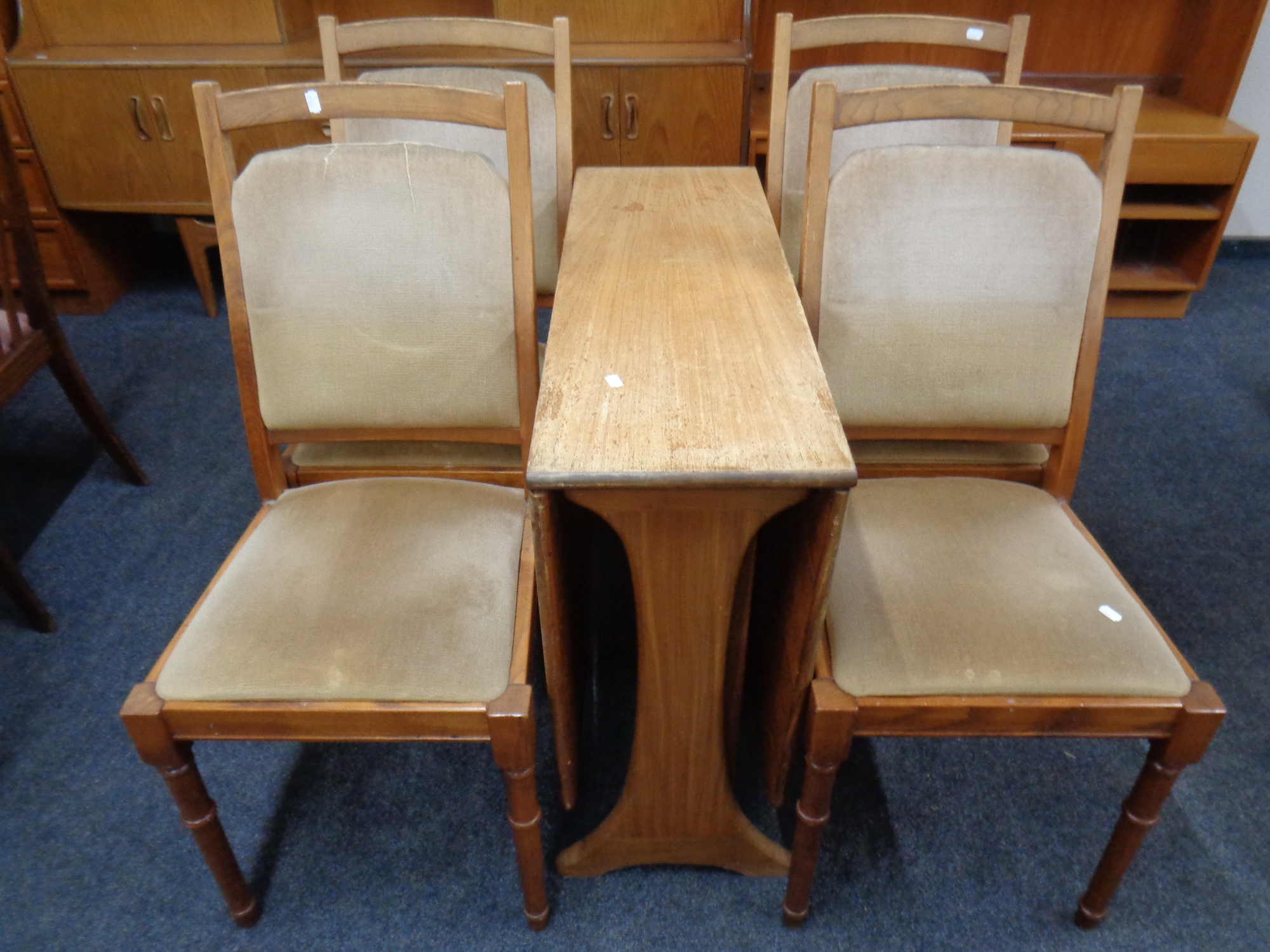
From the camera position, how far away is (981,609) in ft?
3.36

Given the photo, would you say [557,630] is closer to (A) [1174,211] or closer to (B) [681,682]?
(B) [681,682]

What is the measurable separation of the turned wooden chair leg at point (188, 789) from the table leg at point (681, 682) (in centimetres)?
45

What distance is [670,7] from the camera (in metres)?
2.45

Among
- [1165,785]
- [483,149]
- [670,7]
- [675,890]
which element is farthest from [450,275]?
[670,7]

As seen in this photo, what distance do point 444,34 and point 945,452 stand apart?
113cm

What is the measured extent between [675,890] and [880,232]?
0.97 metres

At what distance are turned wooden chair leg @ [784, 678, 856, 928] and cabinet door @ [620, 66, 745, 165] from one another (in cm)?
191

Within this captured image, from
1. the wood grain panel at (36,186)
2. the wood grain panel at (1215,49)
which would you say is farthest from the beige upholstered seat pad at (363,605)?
the wood grain panel at (1215,49)

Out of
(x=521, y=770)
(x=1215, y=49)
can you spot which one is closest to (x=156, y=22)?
(x=521, y=770)

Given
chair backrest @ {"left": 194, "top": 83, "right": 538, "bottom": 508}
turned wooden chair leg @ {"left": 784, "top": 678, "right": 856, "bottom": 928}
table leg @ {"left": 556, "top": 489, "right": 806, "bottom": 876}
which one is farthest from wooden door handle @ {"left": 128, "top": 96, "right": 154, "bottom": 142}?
turned wooden chair leg @ {"left": 784, "top": 678, "right": 856, "bottom": 928}

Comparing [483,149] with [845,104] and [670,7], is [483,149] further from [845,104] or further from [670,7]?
[670,7]

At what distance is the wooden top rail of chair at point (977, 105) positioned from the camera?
107 cm

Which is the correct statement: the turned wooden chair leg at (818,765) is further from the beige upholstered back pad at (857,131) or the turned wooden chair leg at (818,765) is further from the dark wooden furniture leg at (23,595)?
the dark wooden furniture leg at (23,595)

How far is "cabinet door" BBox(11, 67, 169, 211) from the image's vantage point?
7.98ft
